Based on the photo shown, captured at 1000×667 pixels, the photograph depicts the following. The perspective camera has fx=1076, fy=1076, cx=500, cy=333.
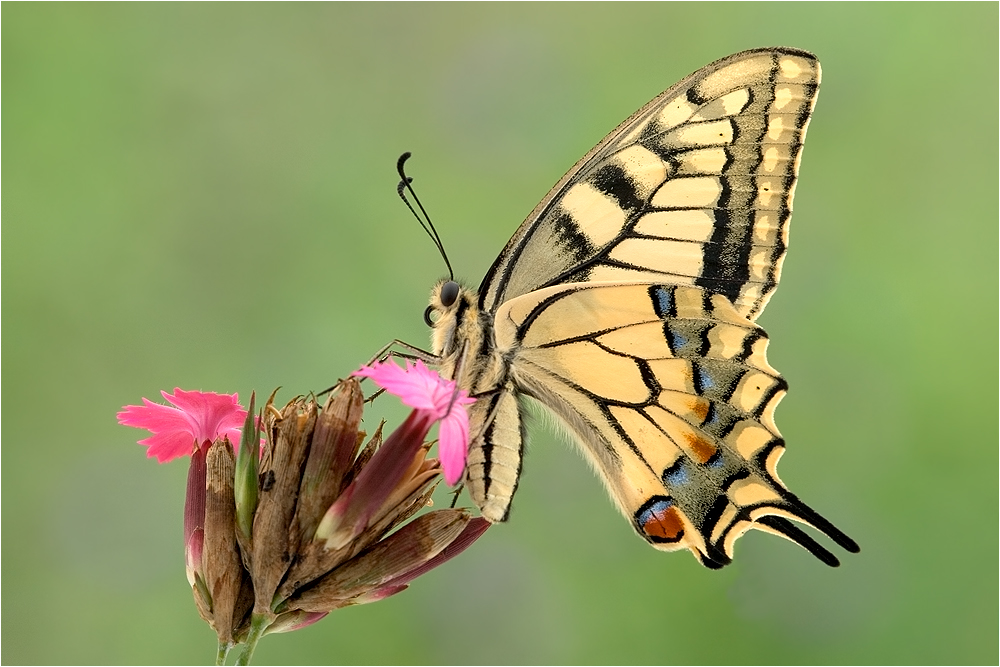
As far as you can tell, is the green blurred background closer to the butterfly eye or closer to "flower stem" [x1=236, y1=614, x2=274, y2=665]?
the butterfly eye

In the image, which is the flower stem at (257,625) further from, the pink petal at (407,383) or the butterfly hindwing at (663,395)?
the butterfly hindwing at (663,395)

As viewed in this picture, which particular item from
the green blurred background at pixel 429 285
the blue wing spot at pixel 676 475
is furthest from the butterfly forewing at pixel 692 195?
the green blurred background at pixel 429 285

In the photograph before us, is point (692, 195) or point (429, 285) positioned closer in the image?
point (692, 195)

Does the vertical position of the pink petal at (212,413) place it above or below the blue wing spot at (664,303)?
above

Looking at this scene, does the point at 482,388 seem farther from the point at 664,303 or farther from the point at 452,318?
the point at 664,303

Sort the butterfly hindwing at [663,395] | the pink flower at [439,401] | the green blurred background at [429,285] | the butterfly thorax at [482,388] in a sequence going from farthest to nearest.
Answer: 1. the green blurred background at [429,285]
2. the butterfly hindwing at [663,395]
3. the butterfly thorax at [482,388]
4. the pink flower at [439,401]

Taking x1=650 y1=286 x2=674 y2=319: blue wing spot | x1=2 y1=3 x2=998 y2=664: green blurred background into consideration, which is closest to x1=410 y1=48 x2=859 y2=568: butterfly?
x1=650 y1=286 x2=674 y2=319: blue wing spot

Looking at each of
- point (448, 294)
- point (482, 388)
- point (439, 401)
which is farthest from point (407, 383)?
point (448, 294)
